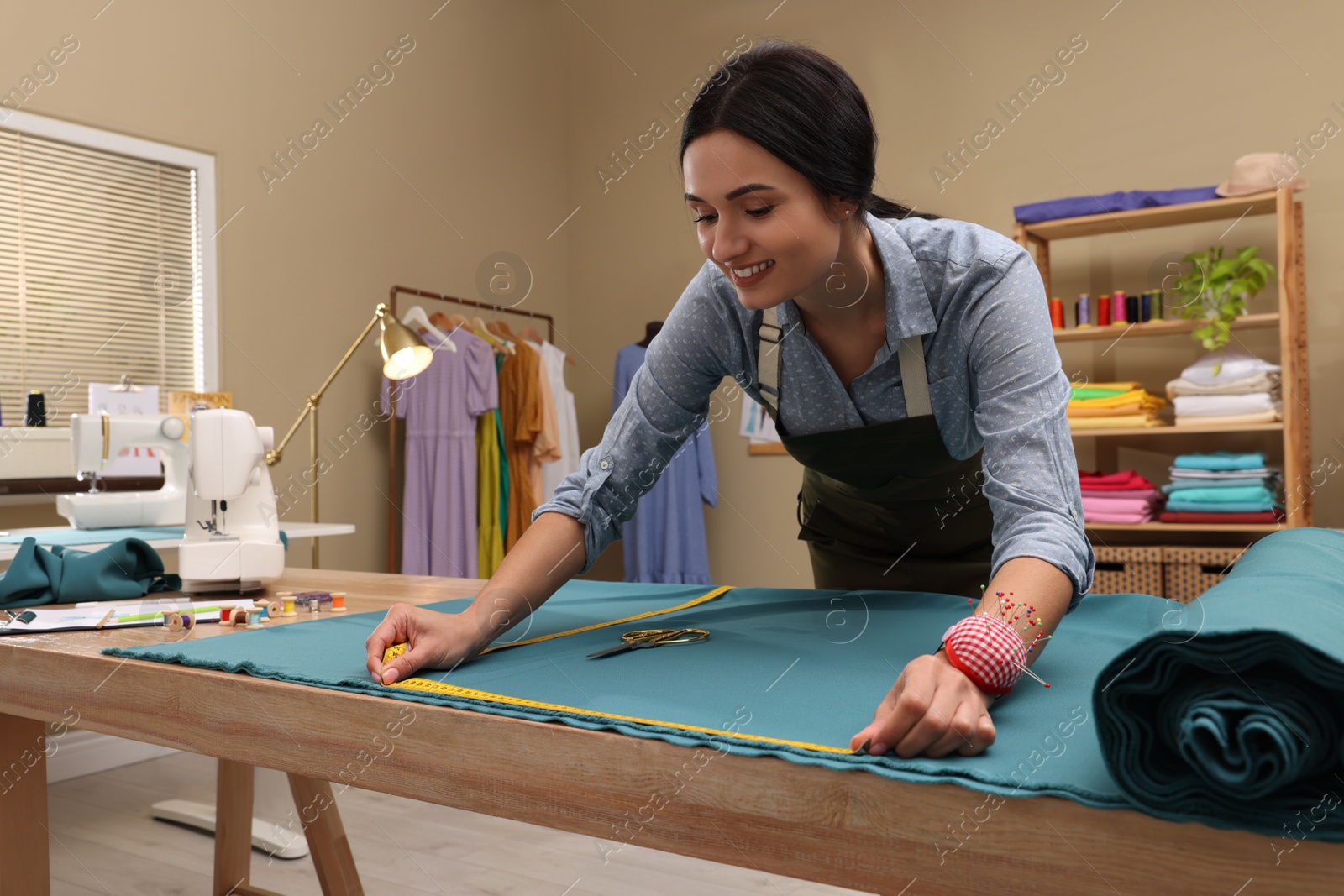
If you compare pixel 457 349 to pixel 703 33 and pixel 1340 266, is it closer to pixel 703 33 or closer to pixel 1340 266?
pixel 703 33

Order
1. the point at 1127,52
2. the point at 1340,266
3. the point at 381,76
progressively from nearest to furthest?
the point at 1340,266 → the point at 1127,52 → the point at 381,76

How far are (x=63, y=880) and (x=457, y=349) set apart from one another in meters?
2.14

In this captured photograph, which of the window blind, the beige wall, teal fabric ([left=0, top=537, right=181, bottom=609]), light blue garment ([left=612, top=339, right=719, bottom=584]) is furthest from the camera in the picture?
light blue garment ([left=612, top=339, right=719, bottom=584])

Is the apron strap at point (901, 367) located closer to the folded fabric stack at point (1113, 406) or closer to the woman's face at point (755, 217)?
the woman's face at point (755, 217)

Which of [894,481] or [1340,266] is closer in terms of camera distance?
[894,481]

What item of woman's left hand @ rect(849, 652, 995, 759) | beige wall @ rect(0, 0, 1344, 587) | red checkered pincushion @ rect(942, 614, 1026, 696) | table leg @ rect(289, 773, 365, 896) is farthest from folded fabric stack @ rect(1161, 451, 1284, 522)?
woman's left hand @ rect(849, 652, 995, 759)

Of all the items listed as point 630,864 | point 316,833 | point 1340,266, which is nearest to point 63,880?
point 316,833

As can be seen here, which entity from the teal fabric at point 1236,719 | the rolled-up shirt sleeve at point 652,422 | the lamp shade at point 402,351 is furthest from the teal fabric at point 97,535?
the teal fabric at point 1236,719

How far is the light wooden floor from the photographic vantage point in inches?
84.7

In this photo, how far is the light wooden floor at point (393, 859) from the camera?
2.15 meters

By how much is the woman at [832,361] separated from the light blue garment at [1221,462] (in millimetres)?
1997

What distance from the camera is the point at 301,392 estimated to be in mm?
3738

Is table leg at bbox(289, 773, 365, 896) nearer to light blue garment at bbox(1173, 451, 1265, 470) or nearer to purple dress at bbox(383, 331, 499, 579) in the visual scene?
purple dress at bbox(383, 331, 499, 579)

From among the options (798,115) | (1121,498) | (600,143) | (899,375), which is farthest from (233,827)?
(600,143)
